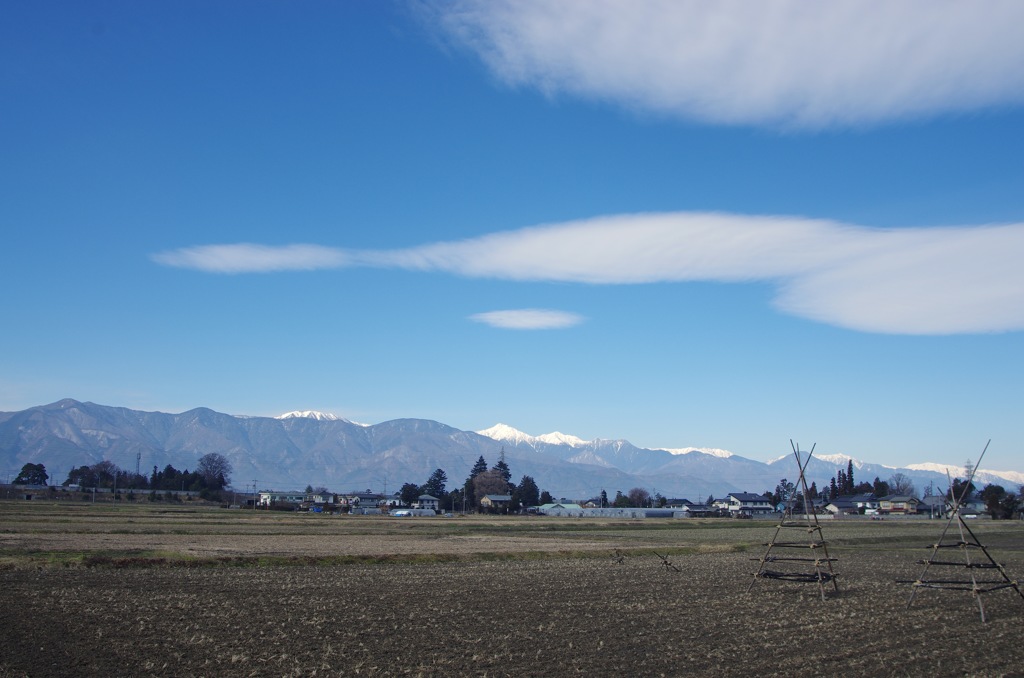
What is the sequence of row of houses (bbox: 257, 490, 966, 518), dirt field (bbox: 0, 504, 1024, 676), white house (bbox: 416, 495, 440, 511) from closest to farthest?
dirt field (bbox: 0, 504, 1024, 676) → row of houses (bbox: 257, 490, 966, 518) → white house (bbox: 416, 495, 440, 511)

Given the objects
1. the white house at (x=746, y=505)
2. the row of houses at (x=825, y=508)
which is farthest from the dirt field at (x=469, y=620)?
the white house at (x=746, y=505)

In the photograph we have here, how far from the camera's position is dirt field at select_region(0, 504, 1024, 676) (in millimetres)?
14578

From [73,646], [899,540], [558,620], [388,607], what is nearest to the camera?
[73,646]

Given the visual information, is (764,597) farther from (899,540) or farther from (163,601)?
(899,540)

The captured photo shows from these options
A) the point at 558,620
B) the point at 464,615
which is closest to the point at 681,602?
the point at 558,620

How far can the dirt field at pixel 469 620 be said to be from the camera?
14.6 meters

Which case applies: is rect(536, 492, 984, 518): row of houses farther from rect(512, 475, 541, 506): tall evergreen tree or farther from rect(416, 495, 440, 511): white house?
rect(416, 495, 440, 511): white house

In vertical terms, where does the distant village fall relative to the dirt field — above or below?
below

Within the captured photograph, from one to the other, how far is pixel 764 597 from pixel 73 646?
1800 centimetres

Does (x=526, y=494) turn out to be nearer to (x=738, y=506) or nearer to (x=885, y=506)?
(x=738, y=506)

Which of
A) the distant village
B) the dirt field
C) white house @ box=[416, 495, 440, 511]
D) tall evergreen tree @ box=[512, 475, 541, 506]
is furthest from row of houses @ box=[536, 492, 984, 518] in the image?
the dirt field

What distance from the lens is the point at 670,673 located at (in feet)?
45.7

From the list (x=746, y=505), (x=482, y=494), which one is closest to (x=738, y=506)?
(x=746, y=505)

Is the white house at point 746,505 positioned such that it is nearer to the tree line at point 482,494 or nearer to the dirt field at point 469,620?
the tree line at point 482,494
